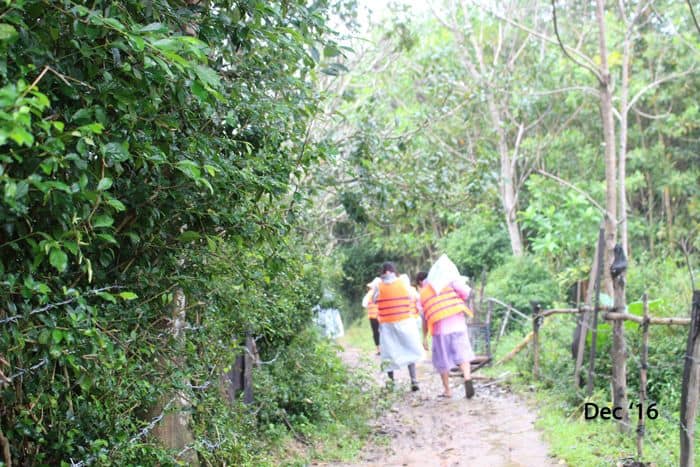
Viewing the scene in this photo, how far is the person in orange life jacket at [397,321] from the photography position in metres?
10.9

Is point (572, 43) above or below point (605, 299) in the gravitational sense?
above

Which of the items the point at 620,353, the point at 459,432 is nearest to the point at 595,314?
the point at 620,353

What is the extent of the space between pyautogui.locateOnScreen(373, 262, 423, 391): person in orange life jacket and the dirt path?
0.51 m

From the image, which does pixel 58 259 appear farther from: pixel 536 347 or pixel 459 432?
pixel 536 347

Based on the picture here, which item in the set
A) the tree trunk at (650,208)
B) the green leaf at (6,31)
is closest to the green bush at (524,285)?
the tree trunk at (650,208)

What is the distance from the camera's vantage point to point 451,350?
33.3 ft

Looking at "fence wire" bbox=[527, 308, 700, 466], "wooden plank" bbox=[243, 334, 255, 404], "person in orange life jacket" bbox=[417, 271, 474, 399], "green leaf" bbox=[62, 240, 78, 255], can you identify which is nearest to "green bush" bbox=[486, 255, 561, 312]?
"fence wire" bbox=[527, 308, 700, 466]

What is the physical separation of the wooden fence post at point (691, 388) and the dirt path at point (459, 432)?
147cm

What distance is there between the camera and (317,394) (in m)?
7.53

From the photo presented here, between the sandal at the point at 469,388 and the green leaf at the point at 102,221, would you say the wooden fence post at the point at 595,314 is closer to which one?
the sandal at the point at 469,388

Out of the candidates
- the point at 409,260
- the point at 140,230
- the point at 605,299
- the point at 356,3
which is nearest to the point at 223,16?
the point at 140,230

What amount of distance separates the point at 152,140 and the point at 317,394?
4763 mm

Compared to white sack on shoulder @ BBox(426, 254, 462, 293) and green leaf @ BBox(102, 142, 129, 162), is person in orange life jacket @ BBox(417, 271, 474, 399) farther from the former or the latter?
green leaf @ BBox(102, 142, 129, 162)

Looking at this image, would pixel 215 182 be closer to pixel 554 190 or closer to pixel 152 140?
pixel 152 140
